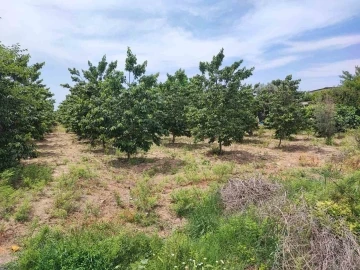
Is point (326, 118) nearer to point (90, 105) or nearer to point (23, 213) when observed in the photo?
point (90, 105)

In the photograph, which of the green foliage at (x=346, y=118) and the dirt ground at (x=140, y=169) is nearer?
the dirt ground at (x=140, y=169)

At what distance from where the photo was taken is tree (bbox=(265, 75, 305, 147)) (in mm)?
17828

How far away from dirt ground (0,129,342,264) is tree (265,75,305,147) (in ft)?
4.37

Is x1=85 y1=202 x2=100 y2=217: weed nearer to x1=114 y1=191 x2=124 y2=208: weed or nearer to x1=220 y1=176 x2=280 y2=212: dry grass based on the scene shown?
x1=114 y1=191 x2=124 y2=208: weed

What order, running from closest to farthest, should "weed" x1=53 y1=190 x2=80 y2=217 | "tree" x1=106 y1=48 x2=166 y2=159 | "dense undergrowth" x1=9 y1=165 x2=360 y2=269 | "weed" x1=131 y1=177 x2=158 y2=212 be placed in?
"dense undergrowth" x1=9 y1=165 x2=360 y2=269, "weed" x1=53 y1=190 x2=80 y2=217, "weed" x1=131 y1=177 x2=158 y2=212, "tree" x1=106 y1=48 x2=166 y2=159

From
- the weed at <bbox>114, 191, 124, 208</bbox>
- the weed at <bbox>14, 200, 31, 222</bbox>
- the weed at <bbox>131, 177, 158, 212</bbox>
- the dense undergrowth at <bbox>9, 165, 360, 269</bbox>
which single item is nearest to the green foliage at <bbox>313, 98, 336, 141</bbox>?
the weed at <bbox>131, 177, 158, 212</bbox>

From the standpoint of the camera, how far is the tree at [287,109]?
702 inches

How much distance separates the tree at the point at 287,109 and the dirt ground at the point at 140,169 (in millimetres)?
1333

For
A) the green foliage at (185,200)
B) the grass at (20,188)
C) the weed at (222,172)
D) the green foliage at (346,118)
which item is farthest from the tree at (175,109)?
the green foliage at (346,118)

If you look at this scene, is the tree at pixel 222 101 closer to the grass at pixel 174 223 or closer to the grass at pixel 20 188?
the grass at pixel 174 223

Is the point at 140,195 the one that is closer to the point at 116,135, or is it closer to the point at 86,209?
the point at 86,209

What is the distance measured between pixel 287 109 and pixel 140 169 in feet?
31.6

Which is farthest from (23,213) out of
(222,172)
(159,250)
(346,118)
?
(346,118)

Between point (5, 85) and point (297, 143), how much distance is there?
16852 mm
